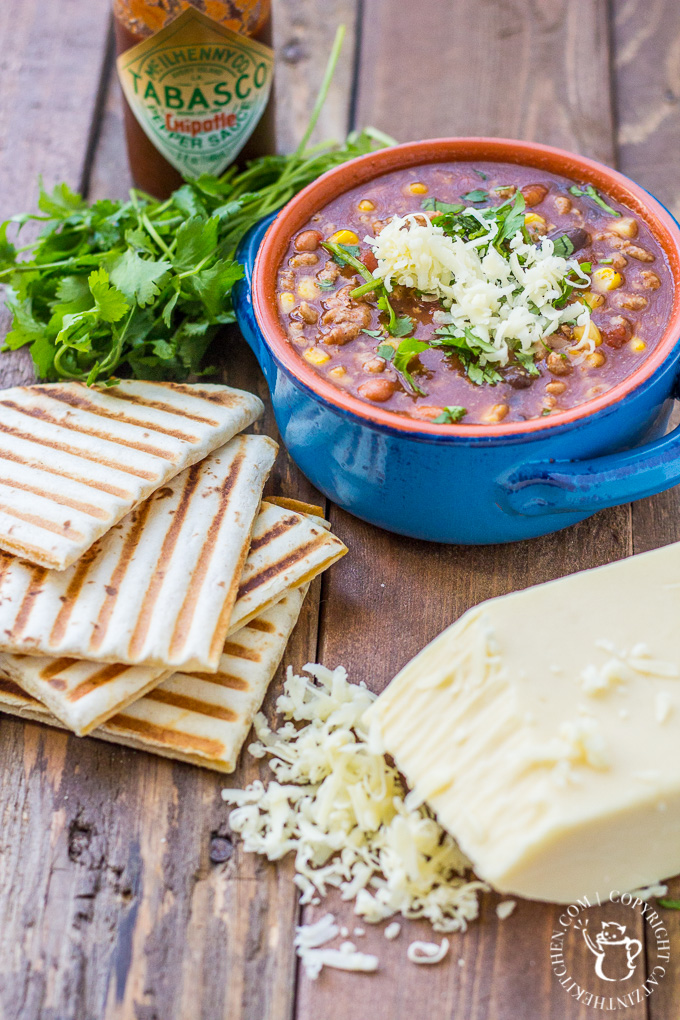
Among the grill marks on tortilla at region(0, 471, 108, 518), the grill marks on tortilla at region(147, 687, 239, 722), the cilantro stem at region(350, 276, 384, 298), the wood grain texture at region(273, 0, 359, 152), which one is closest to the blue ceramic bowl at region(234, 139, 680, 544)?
the cilantro stem at region(350, 276, 384, 298)

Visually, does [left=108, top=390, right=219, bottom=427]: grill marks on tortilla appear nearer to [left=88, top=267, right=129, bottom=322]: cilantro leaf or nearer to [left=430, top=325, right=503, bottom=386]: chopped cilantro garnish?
[left=88, top=267, right=129, bottom=322]: cilantro leaf

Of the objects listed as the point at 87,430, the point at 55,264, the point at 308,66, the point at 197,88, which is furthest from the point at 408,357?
the point at 308,66

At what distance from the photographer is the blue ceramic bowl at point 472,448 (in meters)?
2.22

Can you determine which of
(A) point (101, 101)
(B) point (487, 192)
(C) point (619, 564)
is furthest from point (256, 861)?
(A) point (101, 101)

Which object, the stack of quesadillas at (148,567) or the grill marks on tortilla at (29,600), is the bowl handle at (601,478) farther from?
the grill marks on tortilla at (29,600)

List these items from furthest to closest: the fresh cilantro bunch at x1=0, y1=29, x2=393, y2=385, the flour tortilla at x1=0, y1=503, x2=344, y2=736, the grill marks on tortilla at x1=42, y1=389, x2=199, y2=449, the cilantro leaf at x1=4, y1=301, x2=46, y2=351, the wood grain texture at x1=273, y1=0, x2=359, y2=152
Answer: the wood grain texture at x1=273, y1=0, x2=359, y2=152 → the cilantro leaf at x1=4, y1=301, x2=46, y2=351 → the fresh cilantro bunch at x1=0, y1=29, x2=393, y2=385 → the grill marks on tortilla at x1=42, y1=389, x2=199, y2=449 → the flour tortilla at x1=0, y1=503, x2=344, y2=736

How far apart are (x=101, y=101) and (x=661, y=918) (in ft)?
11.0

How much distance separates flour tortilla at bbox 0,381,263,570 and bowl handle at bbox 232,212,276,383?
148 mm

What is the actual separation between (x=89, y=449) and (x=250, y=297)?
1.96 ft

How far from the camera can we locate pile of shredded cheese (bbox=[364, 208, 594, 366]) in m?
2.36

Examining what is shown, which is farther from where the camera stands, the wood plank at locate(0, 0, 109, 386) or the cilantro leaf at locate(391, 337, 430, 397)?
the wood plank at locate(0, 0, 109, 386)

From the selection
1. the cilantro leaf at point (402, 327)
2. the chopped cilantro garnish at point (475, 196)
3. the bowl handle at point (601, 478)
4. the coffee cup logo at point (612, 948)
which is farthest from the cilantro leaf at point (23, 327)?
the coffee cup logo at point (612, 948)

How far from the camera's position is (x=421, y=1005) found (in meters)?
1.95

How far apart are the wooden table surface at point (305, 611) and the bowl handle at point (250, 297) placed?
29 centimetres
